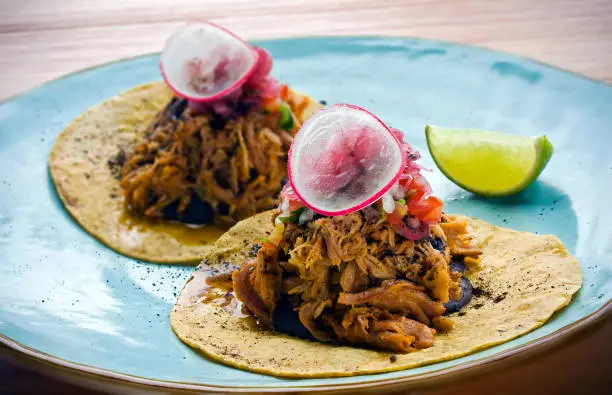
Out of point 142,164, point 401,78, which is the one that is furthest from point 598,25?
point 142,164

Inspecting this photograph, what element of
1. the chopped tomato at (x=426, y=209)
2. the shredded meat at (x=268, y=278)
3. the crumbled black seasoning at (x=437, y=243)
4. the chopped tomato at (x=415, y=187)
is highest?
the chopped tomato at (x=415, y=187)

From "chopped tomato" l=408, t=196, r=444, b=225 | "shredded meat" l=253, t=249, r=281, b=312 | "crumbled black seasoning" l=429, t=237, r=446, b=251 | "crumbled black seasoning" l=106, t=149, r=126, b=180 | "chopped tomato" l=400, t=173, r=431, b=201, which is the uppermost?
"chopped tomato" l=400, t=173, r=431, b=201

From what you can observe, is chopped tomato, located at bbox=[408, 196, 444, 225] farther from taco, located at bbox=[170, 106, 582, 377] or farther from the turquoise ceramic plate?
the turquoise ceramic plate

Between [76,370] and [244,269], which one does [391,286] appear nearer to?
[244,269]

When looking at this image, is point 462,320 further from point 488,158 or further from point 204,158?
point 204,158

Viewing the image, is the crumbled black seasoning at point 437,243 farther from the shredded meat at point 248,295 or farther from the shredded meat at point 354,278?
the shredded meat at point 248,295

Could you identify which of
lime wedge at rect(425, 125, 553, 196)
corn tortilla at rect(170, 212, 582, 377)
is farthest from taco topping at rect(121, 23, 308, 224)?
lime wedge at rect(425, 125, 553, 196)

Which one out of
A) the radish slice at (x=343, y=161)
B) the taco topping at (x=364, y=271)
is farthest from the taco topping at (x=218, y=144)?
the radish slice at (x=343, y=161)
